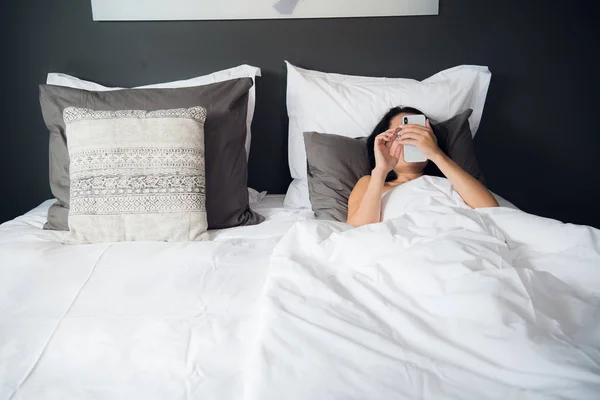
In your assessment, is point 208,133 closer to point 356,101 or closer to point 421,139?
point 356,101

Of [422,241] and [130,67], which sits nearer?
[422,241]

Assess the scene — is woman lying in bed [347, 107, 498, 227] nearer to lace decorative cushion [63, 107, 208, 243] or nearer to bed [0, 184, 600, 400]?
bed [0, 184, 600, 400]

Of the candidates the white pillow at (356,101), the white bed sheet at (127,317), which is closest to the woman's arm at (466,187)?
the white pillow at (356,101)

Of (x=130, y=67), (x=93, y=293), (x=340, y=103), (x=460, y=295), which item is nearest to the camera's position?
(x=460, y=295)

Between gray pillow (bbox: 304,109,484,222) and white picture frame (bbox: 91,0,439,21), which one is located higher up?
white picture frame (bbox: 91,0,439,21)

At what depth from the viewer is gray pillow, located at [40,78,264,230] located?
151 centimetres

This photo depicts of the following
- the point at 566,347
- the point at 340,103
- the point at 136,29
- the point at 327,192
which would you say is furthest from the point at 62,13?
the point at 566,347

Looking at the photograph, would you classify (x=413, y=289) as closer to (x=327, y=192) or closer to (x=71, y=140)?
(x=327, y=192)

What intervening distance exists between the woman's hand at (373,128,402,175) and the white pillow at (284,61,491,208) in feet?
0.67

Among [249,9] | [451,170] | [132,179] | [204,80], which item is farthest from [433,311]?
[249,9]

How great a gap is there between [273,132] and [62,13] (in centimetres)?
97

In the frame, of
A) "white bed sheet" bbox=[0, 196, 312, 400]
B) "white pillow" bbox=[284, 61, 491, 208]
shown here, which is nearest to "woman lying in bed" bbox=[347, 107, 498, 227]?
"white pillow" bbox=[284, 61, 491, 208]

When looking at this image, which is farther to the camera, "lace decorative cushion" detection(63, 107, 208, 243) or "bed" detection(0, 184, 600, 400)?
"lace decorative cushion" detection(63, 107, 208, 243)

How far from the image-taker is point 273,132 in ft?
6.44
